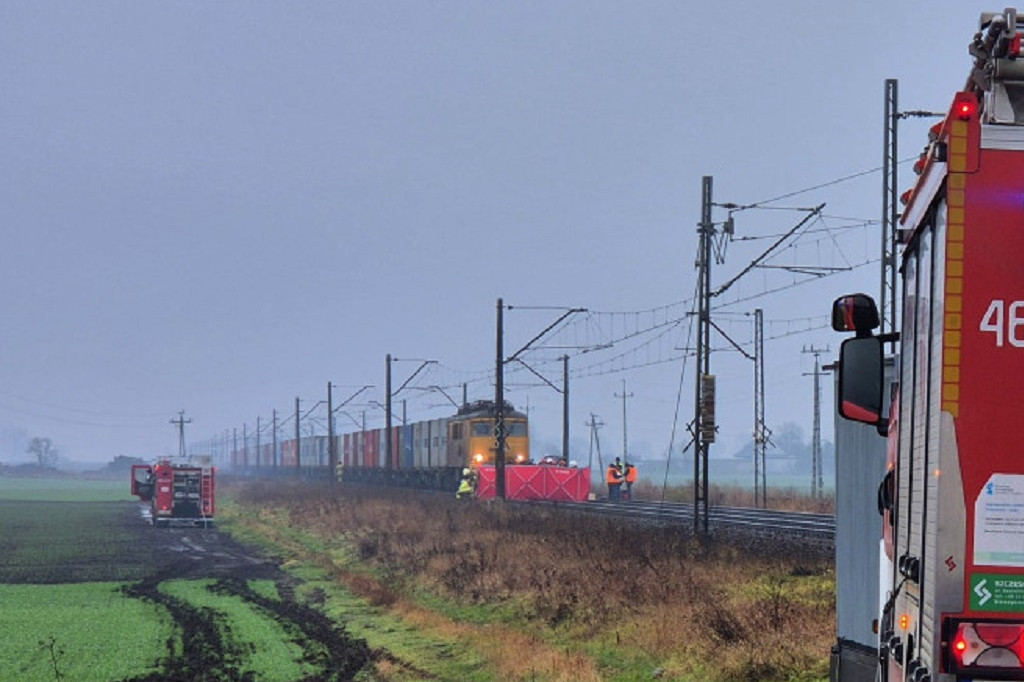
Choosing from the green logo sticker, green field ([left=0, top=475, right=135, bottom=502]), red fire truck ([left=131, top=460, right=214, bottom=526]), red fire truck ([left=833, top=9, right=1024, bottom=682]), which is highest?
red fire truck ([left=833, top=9, right=1024, bottom=682])

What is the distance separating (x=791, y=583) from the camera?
1986 centimetres

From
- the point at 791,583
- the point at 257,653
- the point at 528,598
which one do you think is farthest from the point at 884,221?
the point at 257,653

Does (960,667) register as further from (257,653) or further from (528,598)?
(528,598)

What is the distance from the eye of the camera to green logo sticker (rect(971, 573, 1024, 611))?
4840 mm

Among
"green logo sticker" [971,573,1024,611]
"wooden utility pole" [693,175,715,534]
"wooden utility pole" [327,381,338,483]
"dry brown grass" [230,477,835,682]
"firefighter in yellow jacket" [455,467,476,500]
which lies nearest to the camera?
"green logo sticker" [971,573,1024,611]

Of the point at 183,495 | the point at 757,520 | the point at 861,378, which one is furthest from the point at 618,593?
the point at 183,495

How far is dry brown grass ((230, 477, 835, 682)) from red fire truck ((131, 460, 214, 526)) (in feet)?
63.1

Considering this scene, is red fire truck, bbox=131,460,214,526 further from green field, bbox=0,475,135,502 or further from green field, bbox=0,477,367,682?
green field, bbox=0,475,135,502

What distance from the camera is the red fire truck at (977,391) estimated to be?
4.87m

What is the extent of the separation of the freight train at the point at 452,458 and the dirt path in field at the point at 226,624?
50.8ft

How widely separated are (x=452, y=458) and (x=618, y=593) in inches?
1733

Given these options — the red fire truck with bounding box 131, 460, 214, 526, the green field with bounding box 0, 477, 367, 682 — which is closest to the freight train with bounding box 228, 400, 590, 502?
the red fire truck with bounding box 131, 460, 214, 526

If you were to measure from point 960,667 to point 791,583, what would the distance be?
50.2ft

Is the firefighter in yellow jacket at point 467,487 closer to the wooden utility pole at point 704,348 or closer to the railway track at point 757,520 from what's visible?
the railway track at point 757,520
